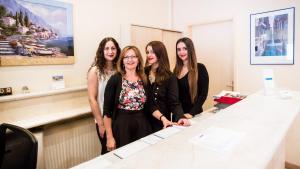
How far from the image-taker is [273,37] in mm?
2912

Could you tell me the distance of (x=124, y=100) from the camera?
1.70 meters

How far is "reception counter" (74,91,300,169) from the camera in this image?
77 cm

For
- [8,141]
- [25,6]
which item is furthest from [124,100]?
[25,6]

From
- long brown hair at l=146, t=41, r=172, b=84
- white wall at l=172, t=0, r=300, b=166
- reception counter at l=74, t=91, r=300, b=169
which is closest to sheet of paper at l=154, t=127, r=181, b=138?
reception counter at l=74, t=91, r=300, b=169

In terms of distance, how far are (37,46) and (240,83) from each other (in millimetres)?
2684

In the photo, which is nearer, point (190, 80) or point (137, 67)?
point (137, 67)

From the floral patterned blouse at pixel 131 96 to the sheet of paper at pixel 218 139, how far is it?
28.6 inches

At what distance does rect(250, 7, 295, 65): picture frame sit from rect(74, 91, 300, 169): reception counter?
1.70 m

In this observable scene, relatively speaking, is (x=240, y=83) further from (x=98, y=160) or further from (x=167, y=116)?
(x=98, y=160)

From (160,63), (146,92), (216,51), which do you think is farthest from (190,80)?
(216,51)

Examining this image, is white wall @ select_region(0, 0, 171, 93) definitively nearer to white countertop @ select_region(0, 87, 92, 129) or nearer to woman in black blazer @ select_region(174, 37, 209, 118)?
white countertop @ select_region(0, 87, 92, 129)

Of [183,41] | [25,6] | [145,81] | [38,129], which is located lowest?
[38,129]

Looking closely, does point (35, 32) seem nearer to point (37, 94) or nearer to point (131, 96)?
point (37, 94)

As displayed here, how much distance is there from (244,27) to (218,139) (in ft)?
8.62
